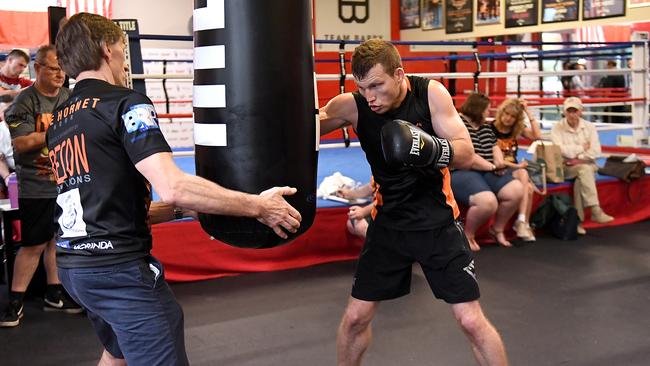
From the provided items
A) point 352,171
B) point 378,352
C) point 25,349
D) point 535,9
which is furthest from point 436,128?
point 535,9

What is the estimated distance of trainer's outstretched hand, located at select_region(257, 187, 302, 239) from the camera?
1753 millimetres

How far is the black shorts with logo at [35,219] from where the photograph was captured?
3.46 meters

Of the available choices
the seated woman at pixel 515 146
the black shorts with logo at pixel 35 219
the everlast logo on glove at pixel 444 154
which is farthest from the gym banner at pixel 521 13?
the everlast logo on glove at pixel 444 154

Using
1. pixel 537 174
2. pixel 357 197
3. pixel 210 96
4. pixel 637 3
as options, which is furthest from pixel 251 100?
pixel 637 3

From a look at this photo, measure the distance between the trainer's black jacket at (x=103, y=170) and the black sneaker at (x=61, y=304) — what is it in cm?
202

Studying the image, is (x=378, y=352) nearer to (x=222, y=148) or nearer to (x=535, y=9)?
(x=222, y=148)

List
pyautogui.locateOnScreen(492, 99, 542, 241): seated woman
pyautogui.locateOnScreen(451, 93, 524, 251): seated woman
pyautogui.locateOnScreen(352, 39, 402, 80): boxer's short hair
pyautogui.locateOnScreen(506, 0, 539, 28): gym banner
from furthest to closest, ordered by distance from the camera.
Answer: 1. pyautogui.locateOnScreen(506, 0, 539, 28): gym banner
2. pyautogui.locateOnScreen(492, 99, 542, 241): seated woman
3. pyautogui.locateOnScreen(451, 93, 524, 251): seated woman
4. pyautogui.locateOnScreen(352, 39, 402, 80): boxer's short hair

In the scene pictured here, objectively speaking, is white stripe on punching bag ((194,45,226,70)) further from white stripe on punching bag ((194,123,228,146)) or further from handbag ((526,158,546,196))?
handbag ((526,158,546,196))

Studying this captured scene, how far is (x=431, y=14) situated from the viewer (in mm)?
9922

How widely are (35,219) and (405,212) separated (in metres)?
2.03

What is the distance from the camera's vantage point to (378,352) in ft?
9.75

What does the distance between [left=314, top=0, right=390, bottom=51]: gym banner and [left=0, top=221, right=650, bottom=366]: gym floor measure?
595cm

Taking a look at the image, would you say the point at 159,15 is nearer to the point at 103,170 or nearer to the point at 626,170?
the point at 626,170

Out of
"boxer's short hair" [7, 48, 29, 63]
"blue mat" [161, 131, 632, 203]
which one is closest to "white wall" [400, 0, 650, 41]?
"blue mat" [161, 131, 632, 203]
